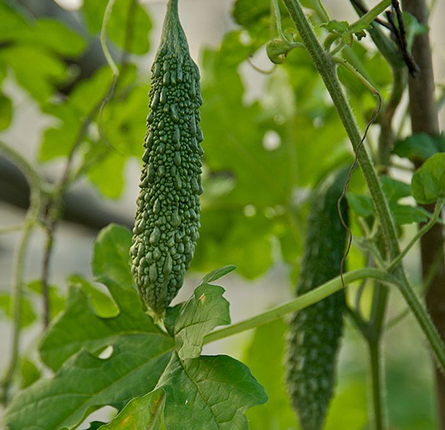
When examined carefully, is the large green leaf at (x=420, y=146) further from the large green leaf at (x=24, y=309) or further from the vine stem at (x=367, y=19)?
the large green leaf at (x=24, y=309)

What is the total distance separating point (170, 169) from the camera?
411 millimetres

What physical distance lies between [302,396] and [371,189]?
25 cm

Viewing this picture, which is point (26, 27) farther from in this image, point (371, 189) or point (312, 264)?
point (371, 189)

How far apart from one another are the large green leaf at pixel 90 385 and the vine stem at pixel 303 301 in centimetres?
Result: 6

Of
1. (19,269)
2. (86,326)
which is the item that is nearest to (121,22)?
(19,269)

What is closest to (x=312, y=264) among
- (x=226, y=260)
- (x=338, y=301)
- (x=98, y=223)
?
(x=338, y=301)

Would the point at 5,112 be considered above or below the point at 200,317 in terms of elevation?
above

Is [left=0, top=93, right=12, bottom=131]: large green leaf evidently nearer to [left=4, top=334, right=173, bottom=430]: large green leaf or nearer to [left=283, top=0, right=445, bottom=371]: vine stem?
[left=4, top=334, right=173, bottom=430]: large green leaf

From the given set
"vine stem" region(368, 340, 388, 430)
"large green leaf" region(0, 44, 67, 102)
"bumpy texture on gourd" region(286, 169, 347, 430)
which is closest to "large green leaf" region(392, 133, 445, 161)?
"bumpy texture on gourd" region(286, 169, 347, 430)

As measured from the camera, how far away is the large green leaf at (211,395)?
400mm

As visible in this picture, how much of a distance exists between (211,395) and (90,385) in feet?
0.46

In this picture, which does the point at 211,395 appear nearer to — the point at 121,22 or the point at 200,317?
the point at 200,317

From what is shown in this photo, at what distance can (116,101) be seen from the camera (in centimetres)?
94

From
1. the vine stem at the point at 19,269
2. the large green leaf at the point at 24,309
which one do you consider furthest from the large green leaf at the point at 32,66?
the large green leaf at the point at 24,309
